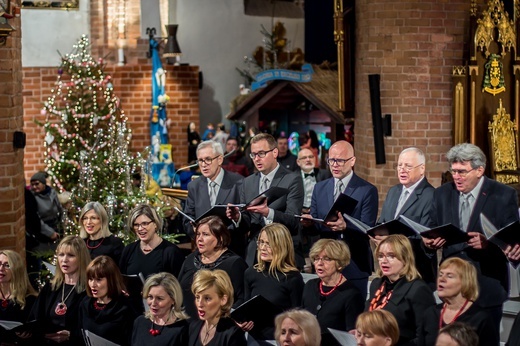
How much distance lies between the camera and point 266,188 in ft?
26.6

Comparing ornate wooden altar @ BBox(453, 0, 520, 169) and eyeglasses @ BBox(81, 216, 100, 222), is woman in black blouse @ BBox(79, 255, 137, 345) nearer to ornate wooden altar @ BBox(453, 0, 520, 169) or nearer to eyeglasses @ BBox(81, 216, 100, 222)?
eyeglasses @ BBox(81, 216, 100, 222)

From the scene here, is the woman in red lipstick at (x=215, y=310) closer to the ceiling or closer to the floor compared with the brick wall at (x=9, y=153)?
closer to the floor

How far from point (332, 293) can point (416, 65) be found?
501 cm

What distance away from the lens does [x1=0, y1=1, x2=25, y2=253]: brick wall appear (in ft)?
27.6

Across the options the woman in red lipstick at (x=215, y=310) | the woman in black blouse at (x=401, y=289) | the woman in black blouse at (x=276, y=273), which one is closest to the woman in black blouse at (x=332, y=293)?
the woman in black blouse at (x=401, y=289)

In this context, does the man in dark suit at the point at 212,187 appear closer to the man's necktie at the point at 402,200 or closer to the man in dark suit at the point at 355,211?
the man in dark suit at the point at 355,211

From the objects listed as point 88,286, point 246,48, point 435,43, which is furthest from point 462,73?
point 246,48

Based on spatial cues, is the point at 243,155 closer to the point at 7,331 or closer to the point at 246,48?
the point at 246,48

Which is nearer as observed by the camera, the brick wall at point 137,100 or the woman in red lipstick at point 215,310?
the woman in red lipstick at point 215,310

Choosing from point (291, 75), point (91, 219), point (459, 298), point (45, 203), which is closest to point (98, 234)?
point (91, 219)

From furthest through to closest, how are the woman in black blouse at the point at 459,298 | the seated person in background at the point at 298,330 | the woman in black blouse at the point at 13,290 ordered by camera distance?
the woman in black blouse at the point at 13,290 < the woman in black blouse at the point at 459,298 < the seated person in background at the point at 298,330

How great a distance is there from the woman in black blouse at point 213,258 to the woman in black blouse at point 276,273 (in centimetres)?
17

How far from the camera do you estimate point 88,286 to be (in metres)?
7.24

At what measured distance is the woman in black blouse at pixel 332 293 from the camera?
22.1 feet
